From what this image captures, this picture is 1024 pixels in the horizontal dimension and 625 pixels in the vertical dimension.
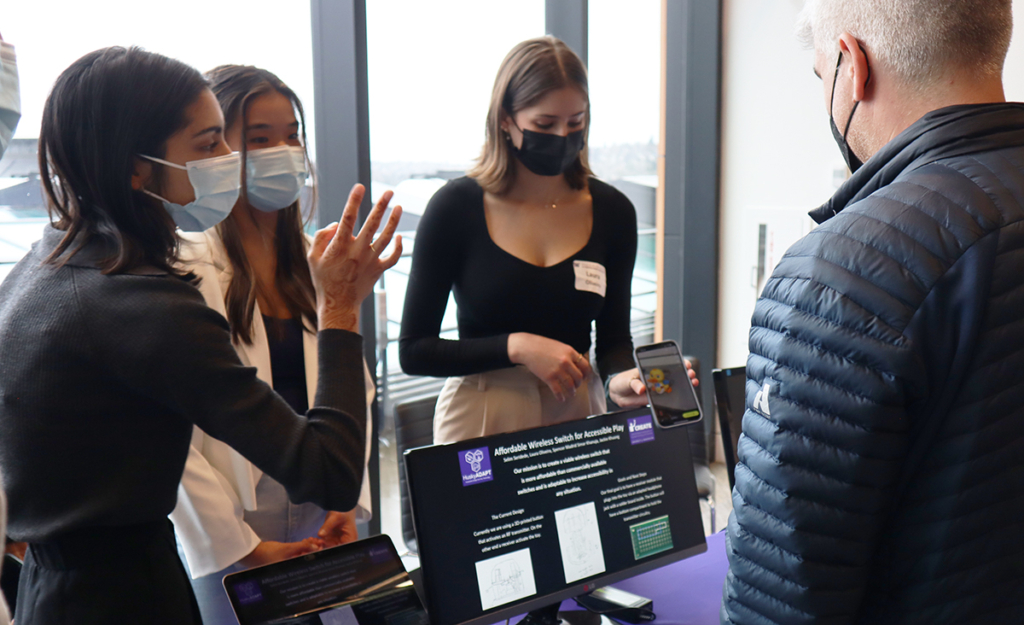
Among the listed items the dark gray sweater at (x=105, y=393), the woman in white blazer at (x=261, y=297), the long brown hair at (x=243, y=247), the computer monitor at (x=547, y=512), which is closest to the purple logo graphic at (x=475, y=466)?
the computer monitor at (x=547, y=512)

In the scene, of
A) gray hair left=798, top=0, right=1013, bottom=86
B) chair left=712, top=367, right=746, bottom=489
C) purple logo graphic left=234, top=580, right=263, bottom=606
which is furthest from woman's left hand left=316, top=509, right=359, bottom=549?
gray hair left=798, top=0, right=1013, bottom=86

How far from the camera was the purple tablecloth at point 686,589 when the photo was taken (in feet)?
4.67

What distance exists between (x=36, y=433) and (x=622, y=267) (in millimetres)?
1440

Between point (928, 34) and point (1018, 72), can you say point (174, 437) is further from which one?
point (1018, 72)

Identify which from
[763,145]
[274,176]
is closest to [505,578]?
[274,176]

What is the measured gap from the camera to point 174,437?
1.11 m

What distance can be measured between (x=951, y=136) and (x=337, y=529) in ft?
4.79

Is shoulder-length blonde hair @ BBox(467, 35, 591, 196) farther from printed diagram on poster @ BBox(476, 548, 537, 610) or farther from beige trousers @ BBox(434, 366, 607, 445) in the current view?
printed diagram on poster @ BBox(476, 548, 537, 610)

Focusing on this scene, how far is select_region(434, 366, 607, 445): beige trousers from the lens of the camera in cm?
196

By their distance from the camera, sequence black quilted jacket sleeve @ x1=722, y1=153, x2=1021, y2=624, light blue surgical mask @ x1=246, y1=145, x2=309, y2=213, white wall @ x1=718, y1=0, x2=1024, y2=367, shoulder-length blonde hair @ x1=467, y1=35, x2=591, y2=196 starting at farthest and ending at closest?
white wall @ x1=718, y1=0, x2=1024, y2=367 < shoulder-length blonde hair @ x1=467, y1=35, x2=591, y2=196 < light blue surgical mask @ x1=246, y1=145, x2=309, y2=213 < black quilted jacket sleeve @ x1=722, y1=153, x2=1021, y2=624

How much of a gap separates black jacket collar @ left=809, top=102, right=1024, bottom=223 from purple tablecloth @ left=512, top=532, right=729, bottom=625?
2.88ft

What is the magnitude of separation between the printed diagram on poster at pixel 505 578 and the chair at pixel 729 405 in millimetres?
700

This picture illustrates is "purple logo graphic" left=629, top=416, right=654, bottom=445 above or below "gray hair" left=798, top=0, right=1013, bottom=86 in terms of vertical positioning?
below

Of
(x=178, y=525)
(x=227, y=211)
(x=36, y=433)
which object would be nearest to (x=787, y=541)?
(x=36, y=433)
